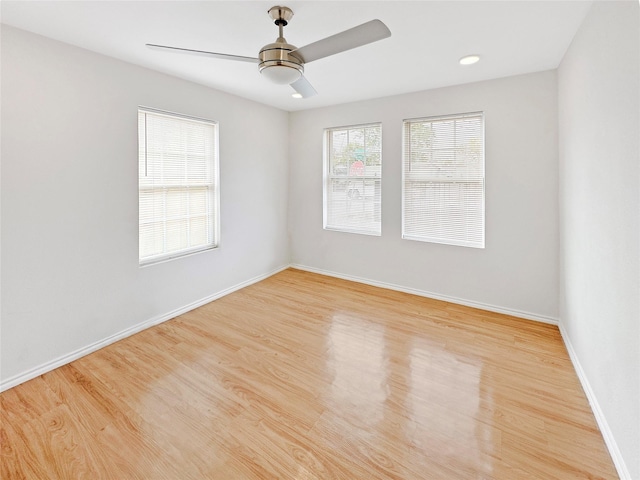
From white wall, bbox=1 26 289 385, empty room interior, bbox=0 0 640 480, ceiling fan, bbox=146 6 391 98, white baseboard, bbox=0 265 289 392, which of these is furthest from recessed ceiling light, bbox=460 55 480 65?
white baseboard, bbox=0 265 289 392

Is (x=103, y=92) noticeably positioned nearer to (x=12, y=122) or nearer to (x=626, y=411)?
(x=12, y=122)

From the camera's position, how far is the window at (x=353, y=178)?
3936mm

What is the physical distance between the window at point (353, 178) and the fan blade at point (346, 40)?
2243 mm

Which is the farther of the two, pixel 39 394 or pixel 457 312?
pixel 457 312

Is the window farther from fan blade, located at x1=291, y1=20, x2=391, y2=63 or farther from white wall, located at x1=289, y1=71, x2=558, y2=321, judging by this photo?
fan blade, located at x1=291, y1=20, x2=391, y2=63

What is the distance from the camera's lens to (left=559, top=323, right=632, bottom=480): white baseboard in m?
1.36

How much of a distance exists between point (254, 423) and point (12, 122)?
249 cm

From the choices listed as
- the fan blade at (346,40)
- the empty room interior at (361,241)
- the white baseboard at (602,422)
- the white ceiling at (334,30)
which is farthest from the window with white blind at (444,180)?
the fan blade at (346,40)

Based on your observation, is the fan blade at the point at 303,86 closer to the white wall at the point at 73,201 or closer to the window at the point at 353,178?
the white wall at the point at 73,201

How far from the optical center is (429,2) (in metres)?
1.76

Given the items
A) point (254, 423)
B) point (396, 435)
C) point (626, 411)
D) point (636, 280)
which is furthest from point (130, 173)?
point (626, 411)

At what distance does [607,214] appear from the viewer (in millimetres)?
1592

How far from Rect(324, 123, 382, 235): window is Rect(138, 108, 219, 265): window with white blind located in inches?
63.8

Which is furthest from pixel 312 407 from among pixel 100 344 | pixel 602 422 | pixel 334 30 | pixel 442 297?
pixel 334 30
